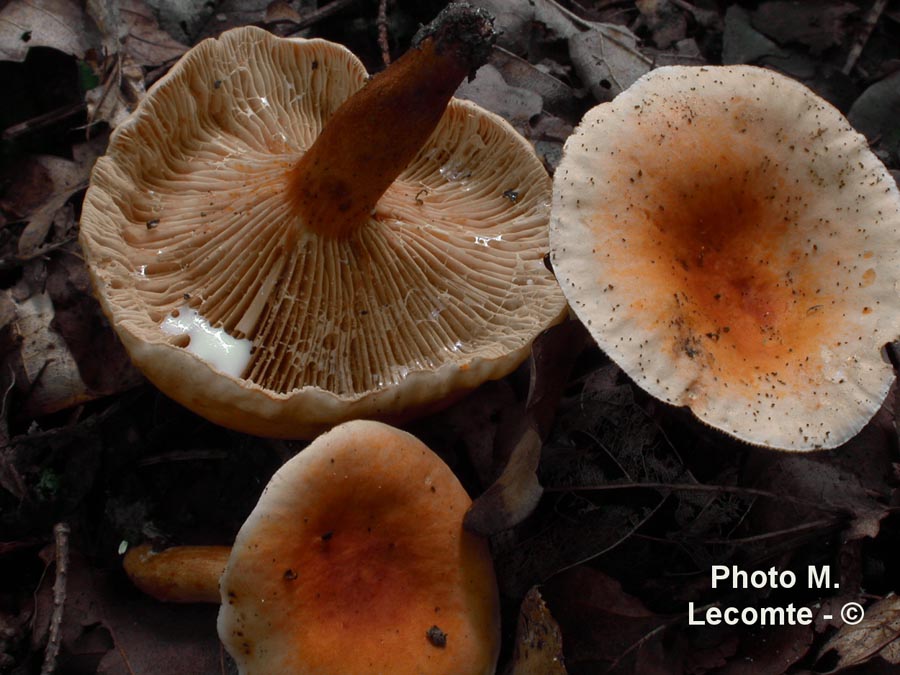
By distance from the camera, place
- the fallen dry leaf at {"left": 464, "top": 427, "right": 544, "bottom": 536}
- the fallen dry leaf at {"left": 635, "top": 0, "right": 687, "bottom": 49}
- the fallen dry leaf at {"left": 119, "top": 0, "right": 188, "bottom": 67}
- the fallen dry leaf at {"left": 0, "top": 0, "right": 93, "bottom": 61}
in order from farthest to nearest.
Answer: the fallen dry leaf at {"left": 635, "top": 0, "right": 687, "bottom": 49}
the fallen dry leaf at {"left": 119, "top": 0, "right": 188, "bottom": 67}
the fallen dry leaf at {"left": 0, "top": 0, "right": 93, "bottom": 61}
the fallen dry leaf at {"left": 464, "top": 427, "right": 544, "bottom": 536}

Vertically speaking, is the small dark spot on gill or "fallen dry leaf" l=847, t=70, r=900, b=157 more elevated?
"fallen dry leaf" l=847, t=70, r=900, b=157

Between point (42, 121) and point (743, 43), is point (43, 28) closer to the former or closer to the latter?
point (42, 121)

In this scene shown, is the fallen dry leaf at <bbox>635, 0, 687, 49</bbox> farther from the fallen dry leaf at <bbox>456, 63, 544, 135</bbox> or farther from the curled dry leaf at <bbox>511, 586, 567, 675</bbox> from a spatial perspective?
the curled dry leaf at <bbox>511, 586, 567, 675</bbox>

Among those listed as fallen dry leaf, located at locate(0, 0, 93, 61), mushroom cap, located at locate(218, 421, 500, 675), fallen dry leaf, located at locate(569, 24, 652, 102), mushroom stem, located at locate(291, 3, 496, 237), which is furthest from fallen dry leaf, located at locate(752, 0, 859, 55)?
fallen dry leaf, located at locate(0, 0, 93, 61)

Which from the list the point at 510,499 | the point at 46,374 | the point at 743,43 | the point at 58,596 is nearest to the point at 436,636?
the point at 510,499

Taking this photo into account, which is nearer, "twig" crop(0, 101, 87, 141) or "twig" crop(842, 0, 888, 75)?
"twig" crop(0, 101, 87, 141)

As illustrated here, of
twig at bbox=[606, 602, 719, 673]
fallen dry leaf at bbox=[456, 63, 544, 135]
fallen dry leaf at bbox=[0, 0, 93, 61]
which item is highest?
fallen dry leaf at bbox=[0, 0, 93, 61]

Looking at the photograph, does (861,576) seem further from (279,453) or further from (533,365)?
(279,453)
